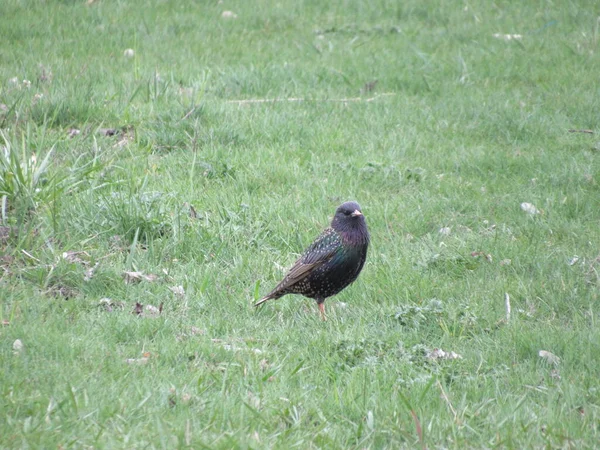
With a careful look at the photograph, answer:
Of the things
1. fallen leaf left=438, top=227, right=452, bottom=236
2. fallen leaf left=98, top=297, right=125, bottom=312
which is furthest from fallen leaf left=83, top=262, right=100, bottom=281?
fallen leaf left=438, top=227, right=452, bottom=236

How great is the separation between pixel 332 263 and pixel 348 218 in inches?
13.7

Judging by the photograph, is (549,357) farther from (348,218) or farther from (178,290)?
(178,290)

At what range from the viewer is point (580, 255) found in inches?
230

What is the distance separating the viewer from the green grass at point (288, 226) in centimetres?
386

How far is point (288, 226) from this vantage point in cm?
636

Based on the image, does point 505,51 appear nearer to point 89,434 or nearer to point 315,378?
point 315,378

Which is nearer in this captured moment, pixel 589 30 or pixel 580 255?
pixel 580 255

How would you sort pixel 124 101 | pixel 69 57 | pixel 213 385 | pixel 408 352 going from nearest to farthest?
1. pixel 213 385
2. pixel 408 352
3. pixel 124 101
4. pixel 69 57

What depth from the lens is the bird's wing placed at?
534cm

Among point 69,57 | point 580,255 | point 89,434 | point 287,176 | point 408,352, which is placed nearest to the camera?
point 89,434

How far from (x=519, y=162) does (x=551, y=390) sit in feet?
12.2

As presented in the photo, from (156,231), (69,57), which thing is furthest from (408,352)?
(69,57)

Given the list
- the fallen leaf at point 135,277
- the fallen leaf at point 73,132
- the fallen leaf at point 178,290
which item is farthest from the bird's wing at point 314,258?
the fallen leaf at point 73,132

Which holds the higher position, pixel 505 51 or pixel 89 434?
pixel 89 434
